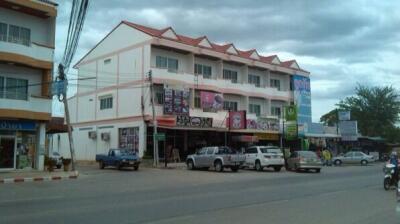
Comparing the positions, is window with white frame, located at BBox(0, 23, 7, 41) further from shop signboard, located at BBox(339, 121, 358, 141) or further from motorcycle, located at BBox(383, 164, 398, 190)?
shop signboard, located at BBox(339, 121, 358, 141)

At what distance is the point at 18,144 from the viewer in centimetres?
3344

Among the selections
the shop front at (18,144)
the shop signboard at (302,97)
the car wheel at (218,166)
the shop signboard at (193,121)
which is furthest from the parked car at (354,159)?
the shop front at (18,144)

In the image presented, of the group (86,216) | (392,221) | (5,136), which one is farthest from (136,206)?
(5,136)

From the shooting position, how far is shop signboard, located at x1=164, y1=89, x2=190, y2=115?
145 ft

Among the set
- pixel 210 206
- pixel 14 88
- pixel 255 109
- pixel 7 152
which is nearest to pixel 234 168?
pixel 7 152

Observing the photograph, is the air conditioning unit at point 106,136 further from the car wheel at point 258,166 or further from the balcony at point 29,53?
the car wheel at point 258,166

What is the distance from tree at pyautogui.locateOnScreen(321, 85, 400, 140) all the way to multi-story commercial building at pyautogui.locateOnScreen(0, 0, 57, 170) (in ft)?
196

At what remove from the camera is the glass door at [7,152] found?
107 feet

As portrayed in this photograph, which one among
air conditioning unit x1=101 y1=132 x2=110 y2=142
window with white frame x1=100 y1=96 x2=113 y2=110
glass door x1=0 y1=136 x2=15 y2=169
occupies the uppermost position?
window with white frame x1=100 y1=96 x2=113 y2=110

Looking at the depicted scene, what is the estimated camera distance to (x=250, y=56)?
57688 mm

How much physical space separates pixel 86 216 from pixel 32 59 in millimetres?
22820

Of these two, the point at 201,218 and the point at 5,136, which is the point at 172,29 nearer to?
the point at 5,136

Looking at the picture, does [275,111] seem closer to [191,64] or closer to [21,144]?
[191,64]

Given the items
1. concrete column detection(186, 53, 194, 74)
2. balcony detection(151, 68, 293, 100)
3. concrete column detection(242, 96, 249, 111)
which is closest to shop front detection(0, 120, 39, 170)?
balcony detection(151, 68, 293, 100)
